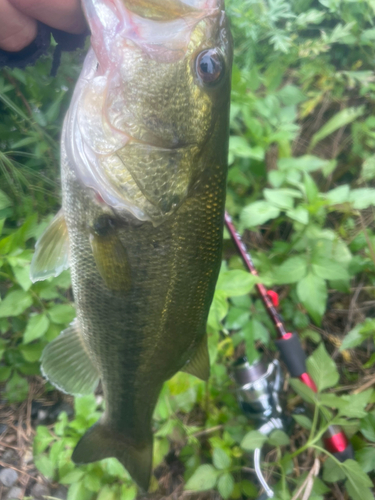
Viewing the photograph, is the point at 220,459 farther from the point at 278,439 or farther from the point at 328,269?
the point at 328,269

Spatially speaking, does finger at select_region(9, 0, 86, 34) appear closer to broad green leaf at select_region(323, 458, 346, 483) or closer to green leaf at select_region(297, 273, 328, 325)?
green leaf at select_region(297, 273, 328, 325)

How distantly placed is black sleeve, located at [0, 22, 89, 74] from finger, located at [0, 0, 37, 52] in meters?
0.02

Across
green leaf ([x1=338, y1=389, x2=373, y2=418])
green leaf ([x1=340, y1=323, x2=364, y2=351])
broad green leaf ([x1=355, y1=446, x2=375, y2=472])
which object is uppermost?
green leaf ([x1=338, y1=389, x2=373, y2=418])

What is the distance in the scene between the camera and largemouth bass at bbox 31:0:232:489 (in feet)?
2.99

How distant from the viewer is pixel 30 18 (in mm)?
1169

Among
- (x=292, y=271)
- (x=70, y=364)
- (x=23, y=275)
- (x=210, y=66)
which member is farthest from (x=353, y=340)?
(x=23, y=275)

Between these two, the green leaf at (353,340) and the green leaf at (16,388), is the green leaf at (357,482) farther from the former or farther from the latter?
the green leaf at (16,388)

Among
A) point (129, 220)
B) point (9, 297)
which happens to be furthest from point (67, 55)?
point (9, 297)

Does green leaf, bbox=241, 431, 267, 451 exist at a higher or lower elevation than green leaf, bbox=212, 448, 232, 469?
higher

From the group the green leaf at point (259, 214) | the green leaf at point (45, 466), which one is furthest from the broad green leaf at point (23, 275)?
the green leaf at point (259, 214)

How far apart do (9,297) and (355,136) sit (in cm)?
272

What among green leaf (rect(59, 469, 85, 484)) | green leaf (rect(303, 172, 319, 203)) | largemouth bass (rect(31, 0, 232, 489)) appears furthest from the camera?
green leaf (rect(303, 172, 319, 203))

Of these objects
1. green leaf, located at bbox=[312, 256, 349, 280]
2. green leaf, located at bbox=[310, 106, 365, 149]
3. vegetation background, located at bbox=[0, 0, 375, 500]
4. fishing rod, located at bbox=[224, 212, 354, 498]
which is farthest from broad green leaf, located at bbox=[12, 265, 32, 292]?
green leaf, located at bbox=[310, 106, 365, 149]

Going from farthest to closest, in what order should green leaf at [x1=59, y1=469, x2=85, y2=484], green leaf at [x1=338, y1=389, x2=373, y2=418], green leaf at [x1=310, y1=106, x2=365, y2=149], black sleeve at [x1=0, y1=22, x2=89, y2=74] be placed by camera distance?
green leaf at [x1=310, y1=106, x2=365, y2=149]
green leaf at [x1=59, y1=469, x2=85, y2=484]
green leaf at [x1=338, y1=389, x2=373, y2=418]
black sleeve at [x1=0, y1=22, x2=89, y2=74]
